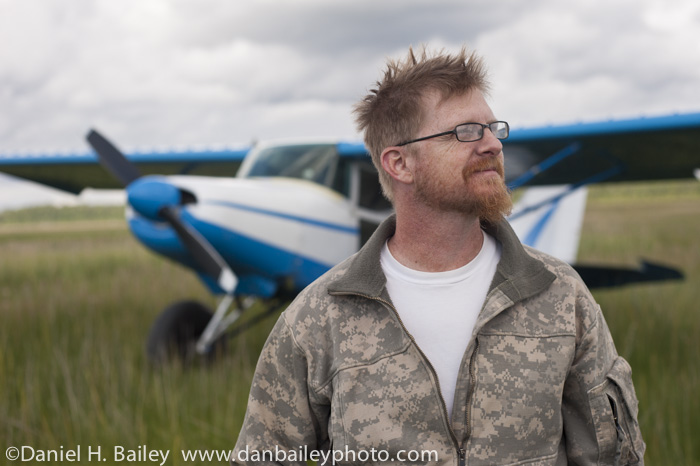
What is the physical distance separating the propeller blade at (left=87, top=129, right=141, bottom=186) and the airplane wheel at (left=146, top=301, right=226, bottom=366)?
4.76ft

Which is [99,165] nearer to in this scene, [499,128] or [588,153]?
[588,153]

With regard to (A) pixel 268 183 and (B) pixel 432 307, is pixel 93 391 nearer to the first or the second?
(A) pixel 268 183

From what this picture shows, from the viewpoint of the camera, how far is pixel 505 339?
1.53m

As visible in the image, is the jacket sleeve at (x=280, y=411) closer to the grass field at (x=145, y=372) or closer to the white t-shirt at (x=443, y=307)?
the white t-shirt at (x=443, y=307)

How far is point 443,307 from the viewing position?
1571mm

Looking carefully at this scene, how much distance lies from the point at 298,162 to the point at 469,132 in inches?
182

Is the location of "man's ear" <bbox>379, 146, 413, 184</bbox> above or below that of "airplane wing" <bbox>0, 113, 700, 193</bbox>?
above

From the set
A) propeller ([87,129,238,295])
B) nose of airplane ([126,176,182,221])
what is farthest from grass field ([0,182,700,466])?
nose of airplane ([126,176,182,221])

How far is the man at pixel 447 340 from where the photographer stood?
151 cm

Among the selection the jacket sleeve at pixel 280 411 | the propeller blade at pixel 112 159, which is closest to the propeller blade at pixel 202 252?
the propeller blade at pixel 112 159

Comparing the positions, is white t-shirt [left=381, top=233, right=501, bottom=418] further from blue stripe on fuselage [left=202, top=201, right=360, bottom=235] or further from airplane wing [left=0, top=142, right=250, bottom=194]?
airplane wing [left=0, top=142, right=250, bottom=194]

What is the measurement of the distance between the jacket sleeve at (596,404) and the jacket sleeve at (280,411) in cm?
73

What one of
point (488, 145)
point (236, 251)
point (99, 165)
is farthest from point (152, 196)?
point (99, 165)

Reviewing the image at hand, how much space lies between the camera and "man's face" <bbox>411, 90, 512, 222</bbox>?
59.6 inches
